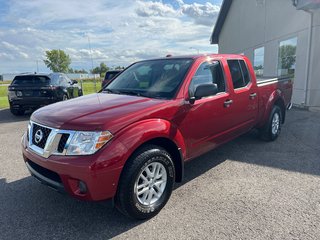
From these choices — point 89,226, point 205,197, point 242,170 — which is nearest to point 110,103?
point 89,226

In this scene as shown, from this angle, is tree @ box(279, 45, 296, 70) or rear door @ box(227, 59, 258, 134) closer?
rear door @ box(227, 59, 258, 134)

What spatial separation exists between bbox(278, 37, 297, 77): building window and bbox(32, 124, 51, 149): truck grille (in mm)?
10598

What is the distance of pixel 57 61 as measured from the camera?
78.4m

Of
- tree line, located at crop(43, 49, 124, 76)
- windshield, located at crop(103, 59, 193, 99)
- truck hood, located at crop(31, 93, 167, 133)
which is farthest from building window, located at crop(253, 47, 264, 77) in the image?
tree line, located at crop(43, 49, 124, 76)

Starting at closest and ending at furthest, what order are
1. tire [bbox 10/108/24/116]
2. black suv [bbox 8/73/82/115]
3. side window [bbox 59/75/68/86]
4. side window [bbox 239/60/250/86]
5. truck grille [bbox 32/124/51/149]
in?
truck grille [bbox 32/124/51/149] → side window [bbox 239/60/250/86] → black suv [bbox 8/73/82/115] → tire [bbox 10/108/24/116] → side window [bbox 59/75/68/86]

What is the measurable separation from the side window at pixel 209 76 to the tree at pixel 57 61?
260ft

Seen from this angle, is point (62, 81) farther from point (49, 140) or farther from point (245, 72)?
point (49, 140)

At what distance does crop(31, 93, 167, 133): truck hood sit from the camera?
2713 millimetres

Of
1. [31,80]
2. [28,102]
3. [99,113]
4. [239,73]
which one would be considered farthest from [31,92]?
[99,113]

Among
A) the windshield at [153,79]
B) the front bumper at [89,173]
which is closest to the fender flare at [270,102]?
the windshield at [153,79]

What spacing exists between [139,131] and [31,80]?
342 inches

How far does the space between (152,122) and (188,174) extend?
62.2 inches

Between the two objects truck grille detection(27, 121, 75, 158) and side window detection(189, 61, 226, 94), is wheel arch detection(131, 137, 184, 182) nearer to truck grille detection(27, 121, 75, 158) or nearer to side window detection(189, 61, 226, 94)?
side window detection(189, 61, 226, 94)

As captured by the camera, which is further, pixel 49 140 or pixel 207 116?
pixel 207 116
